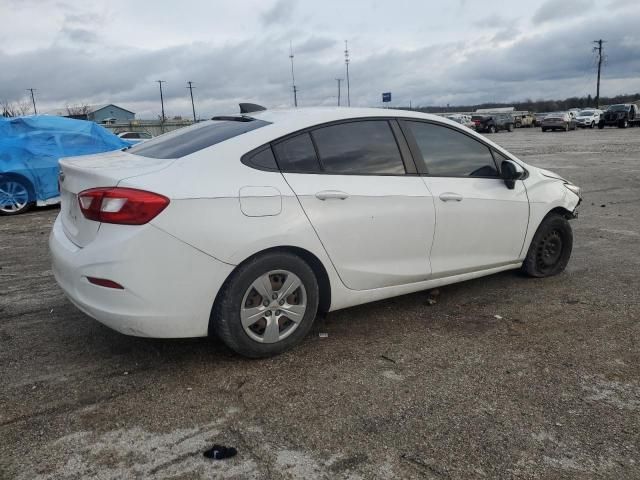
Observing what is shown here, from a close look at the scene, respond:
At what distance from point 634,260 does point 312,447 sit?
4.66 m

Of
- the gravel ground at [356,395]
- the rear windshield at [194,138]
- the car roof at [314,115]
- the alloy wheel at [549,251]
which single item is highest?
the car roof at [314,115]

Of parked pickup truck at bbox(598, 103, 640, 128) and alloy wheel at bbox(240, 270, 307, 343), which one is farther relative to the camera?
parked pickup truck at bbox(598, 103, 640, 128)

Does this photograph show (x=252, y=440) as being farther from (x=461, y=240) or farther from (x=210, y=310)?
(x=461, y=240)

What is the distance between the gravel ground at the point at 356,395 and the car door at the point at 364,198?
1.68ft

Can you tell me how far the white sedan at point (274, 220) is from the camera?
3.05 metres

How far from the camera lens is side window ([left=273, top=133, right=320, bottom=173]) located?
136 inches

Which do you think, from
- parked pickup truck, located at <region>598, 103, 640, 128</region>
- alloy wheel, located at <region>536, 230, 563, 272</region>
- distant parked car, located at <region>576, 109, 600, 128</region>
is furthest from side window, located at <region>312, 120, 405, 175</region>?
distant parked car, located at <region>576, 109, 600, 128</region>

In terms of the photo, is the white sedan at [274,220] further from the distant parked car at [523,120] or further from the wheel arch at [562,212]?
the distant parked car at [523,120]

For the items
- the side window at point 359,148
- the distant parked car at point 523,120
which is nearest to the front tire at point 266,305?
the side window at point 359,148

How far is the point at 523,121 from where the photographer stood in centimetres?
5784

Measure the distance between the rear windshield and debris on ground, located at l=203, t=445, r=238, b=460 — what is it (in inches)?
67.7

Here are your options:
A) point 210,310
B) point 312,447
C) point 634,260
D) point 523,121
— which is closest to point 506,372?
point 312,447

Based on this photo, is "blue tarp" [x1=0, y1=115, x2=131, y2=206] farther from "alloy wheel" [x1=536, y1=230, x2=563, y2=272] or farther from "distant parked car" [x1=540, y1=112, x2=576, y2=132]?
"distant parked car" [x1=540, y1=112, x2=576, y2=132]

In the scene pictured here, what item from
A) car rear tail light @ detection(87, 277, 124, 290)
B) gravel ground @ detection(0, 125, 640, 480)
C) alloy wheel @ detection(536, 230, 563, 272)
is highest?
car rear tail light @ detection(87, 277, 124, 290)
